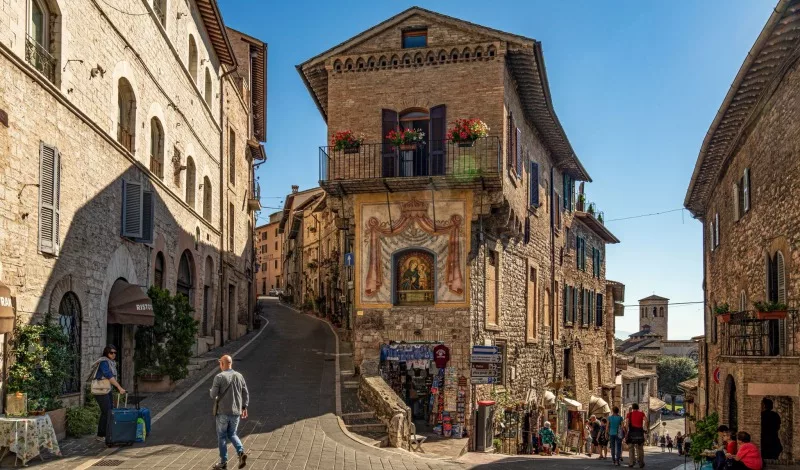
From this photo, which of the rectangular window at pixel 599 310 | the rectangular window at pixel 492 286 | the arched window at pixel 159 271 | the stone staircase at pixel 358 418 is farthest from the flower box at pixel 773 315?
the rectangular window at pixel 599 310

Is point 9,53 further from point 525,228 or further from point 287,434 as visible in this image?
point 525,228

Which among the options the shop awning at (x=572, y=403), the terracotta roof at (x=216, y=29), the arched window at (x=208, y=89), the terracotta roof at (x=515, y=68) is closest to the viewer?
the terracotta roof at (x=515, y=68)

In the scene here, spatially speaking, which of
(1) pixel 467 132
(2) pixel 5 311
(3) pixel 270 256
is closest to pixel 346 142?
(1) pixel 467 132

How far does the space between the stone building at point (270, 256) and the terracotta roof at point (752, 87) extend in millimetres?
64610

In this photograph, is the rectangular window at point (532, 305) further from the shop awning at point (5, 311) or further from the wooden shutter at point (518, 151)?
the shop awning at point (5, 311)

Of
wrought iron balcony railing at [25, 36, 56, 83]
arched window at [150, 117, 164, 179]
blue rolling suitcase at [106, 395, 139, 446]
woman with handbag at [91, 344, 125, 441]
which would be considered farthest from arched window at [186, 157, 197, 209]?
blue rolling suitcase at [106, 395, 139, 446]

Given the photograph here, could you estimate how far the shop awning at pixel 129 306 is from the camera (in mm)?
18047

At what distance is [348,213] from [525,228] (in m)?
7.70

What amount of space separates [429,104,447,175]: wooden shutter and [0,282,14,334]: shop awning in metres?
12.8

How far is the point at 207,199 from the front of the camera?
30250 mm

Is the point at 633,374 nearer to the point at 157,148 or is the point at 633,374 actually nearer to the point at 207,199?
the point at 207,199

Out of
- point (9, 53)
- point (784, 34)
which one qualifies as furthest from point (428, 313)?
point (9, 53)

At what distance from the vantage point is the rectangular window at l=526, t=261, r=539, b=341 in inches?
1158

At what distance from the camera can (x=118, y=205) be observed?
1880 centimetres
